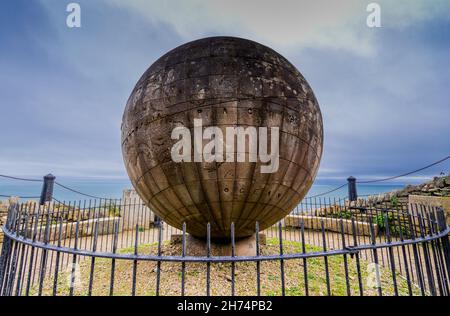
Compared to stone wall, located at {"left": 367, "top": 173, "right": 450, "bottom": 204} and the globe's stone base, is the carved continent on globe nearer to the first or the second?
the globe's stone base

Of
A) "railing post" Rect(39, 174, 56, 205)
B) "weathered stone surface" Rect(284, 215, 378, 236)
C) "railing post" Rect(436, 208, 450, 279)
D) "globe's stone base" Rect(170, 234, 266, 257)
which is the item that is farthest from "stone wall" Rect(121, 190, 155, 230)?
"railing post" Rect(436, 208, 450, 279)

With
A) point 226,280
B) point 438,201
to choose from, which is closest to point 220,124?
point 226,280

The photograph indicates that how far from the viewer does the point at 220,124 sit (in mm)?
3869

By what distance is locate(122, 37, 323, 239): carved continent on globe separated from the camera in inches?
156

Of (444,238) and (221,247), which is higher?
(444,238)

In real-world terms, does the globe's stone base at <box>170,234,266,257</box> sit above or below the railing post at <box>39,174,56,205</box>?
below

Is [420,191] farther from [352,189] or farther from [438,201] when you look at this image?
[352,189]

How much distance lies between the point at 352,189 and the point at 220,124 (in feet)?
34.9

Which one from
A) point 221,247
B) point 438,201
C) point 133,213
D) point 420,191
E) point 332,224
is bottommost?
point 221,247

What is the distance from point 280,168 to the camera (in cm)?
416

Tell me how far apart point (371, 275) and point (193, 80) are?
528 cm

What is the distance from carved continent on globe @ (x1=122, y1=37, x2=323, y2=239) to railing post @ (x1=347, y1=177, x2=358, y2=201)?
339 inches
